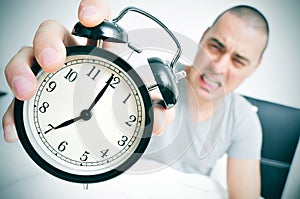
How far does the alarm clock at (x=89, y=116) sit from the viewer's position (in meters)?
0.53

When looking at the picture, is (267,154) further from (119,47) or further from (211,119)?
(119,47)

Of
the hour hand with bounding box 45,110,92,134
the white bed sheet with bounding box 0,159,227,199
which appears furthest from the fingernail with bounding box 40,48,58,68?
the white bed sheet with bounding box 0,159,227,199

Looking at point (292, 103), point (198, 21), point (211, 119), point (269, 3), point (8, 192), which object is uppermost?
point (269, 3)

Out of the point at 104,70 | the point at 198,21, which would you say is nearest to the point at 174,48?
the point at 198,21

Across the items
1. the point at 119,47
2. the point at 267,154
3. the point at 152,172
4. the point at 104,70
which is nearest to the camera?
the point at 104,70

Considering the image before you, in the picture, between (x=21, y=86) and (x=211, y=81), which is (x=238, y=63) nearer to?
(x=211, y=81)

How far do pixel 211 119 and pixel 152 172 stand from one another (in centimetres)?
51

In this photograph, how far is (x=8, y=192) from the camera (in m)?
0.97

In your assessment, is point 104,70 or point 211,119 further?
point 211,119

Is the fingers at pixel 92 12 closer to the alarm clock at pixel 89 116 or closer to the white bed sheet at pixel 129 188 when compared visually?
the alarm clock at pixel 89 116

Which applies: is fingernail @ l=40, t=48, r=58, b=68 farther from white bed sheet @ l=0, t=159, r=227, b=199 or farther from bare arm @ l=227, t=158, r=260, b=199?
bare arm @ l=227, t=158, r=260, b=199

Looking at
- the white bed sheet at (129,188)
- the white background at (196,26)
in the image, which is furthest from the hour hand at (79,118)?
the white background at (196,26)

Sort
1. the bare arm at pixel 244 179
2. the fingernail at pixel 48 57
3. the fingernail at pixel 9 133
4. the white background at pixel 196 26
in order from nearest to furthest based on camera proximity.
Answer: the fingernail at pixel 48 57 → the fingernail at pixel 9 133 → the white background at pixel 196 26 → the bare arm at pixel 244 179

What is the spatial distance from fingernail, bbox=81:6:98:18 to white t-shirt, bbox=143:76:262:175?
0.95 metres
